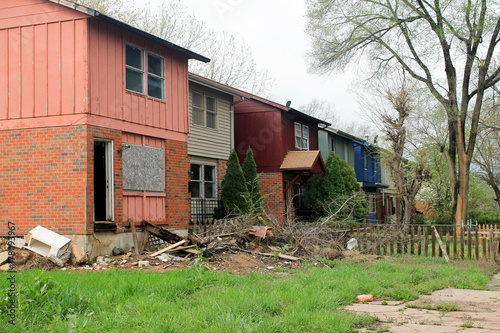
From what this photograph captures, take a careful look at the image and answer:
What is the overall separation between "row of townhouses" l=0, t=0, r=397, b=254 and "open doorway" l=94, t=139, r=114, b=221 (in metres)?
0.03

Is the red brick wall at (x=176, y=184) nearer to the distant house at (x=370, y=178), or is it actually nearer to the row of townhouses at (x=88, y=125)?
the row of townhouses at (x=88, y=125)

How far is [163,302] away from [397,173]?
60.4ft

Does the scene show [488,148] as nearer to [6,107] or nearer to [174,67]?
[174,67]

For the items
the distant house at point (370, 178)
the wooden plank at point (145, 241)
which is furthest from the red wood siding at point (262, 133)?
the distant house at point (370, 178)

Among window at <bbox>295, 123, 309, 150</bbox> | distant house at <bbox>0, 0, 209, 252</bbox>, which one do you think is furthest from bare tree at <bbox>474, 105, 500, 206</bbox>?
distant house at <bbox>0, 0, 209, 252</bbox>

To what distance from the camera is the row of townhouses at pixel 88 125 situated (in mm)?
11852

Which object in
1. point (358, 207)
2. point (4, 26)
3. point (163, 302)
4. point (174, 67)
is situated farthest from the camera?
point (358, 207)

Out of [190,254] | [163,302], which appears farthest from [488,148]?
[163,302]

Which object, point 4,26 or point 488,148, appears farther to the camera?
point 488,148

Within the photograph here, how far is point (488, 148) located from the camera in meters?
32.7

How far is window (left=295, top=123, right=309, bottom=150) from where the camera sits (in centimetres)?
2516

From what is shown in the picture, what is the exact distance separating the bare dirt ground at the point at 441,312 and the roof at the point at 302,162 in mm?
14416

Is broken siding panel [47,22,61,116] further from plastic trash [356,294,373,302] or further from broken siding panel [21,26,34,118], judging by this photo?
plastic trash [356,294,373,302]

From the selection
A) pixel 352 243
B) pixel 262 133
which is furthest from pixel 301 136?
pixel 352 243
